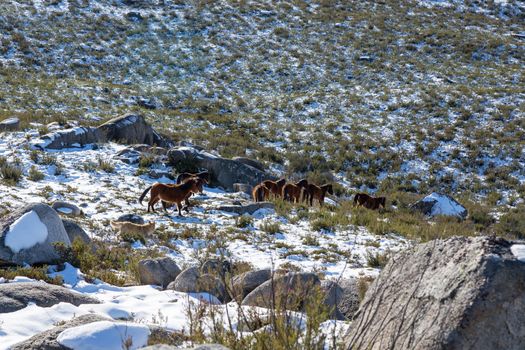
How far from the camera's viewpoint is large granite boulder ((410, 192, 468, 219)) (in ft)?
61.9

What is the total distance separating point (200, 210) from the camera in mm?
14883

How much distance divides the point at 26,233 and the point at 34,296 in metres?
2.56

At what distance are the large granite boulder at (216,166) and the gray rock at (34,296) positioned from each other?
486 inches

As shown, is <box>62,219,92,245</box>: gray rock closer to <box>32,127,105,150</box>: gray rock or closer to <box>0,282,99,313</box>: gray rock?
<box>0,282,99,313</box>: gray rock

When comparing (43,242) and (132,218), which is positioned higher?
(43,242)

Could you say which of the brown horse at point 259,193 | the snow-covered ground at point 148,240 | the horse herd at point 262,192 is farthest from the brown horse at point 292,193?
the snow-covered ground at point 148,240

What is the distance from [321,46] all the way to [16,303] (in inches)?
1489

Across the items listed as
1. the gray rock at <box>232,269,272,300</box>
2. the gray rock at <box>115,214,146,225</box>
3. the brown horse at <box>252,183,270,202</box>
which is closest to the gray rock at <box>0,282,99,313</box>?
the gray rock at <box>232,269,272,300</box>

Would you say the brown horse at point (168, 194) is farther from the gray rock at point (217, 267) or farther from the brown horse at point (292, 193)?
the gray rock at point (217, 267)

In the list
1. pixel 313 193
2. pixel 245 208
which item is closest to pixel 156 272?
pixel 245 208

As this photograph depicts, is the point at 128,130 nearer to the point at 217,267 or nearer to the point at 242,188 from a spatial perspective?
the point at 242,188

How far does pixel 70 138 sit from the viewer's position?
19.1 m

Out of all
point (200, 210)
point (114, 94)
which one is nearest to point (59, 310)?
point (200, 210)

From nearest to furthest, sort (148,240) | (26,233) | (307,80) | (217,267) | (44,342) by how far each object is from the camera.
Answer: (44,342), (217,267), (26,233), (148,240), (307,80)
